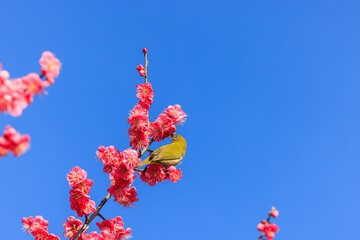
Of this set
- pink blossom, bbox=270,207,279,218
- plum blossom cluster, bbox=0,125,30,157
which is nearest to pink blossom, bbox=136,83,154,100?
plum blossom cluster, bbox=0,125,30,157

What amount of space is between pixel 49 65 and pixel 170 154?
222 cm

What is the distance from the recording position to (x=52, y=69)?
341cm

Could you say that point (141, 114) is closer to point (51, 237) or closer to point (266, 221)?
point (51, 237)

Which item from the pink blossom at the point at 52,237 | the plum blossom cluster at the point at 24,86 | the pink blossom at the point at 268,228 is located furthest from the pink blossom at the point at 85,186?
the pink blossom at the point at 268,228

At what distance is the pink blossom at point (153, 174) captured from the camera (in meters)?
5.13

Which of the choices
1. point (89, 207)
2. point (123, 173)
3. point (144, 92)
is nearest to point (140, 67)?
point (144, 92)

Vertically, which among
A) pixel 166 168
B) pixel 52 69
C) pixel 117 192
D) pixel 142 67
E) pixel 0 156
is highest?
pixel 142 67

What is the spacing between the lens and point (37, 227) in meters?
5.11

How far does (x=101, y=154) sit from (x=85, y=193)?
1.79ft

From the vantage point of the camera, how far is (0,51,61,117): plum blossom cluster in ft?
10.1

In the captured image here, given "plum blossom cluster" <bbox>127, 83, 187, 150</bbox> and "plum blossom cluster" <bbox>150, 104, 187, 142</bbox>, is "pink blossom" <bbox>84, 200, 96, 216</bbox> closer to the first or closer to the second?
"plum blossom cluster" <bbox>127, 83, 187, 150</bbox>

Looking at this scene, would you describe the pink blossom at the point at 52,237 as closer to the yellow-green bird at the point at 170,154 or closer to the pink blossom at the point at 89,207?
the pink blossom at the point at 89,207

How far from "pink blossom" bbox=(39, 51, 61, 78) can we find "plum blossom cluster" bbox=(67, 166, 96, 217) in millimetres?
1871

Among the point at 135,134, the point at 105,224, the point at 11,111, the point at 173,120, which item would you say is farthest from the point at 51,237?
A: the point at 11,111
